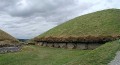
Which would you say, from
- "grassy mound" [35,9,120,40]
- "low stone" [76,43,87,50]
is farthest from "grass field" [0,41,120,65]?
"grassy mound" [35,9,120,40]

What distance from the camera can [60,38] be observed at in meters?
37.2

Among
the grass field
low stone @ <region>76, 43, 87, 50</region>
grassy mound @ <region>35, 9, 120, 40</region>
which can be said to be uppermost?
grassy mound @ <region>35, 9, 120, 40</region>

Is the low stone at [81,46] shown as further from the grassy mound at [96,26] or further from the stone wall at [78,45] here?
the grassy mound at [96,26]

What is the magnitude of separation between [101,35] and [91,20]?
7.90m

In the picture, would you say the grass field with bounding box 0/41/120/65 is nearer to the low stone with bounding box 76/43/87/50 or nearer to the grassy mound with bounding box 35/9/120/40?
the low stone with bounding box 76/43/87/50

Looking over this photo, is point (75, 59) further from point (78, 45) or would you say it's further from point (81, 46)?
point (78, 45)

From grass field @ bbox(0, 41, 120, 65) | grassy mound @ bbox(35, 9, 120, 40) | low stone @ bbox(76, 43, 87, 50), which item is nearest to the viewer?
grass field @ bbox(0, 41, 120, 65)

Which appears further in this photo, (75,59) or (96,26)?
(96,26)

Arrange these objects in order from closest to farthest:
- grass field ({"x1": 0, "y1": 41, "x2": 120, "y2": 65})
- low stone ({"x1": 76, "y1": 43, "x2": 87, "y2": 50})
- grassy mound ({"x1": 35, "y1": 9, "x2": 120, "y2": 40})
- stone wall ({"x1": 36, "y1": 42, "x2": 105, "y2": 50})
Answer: grass field ({"x1": 0, "y1": 41, "x2": 120, "y2": 65}) → stone wall ({"x1": 36, "y1": 42, "x2": 105, "y2": 50}) → low stone ({"x1": 76, "y1": 43, "x2": 87, "y2": 50}) → grassy mound ({"x1": 35, "y1": 9, "x2": 120, "y2": 40})

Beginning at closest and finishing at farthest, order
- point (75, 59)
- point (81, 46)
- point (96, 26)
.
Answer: point (75, 59) < point (81, 46) < point (96, 26)

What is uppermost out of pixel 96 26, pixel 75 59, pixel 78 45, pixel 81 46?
pixel 96 26

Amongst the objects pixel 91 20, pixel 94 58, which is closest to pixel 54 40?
pixel 91 20

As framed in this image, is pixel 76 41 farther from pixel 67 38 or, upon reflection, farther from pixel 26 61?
pixel 26 61

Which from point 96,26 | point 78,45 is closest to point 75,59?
point 78,45
